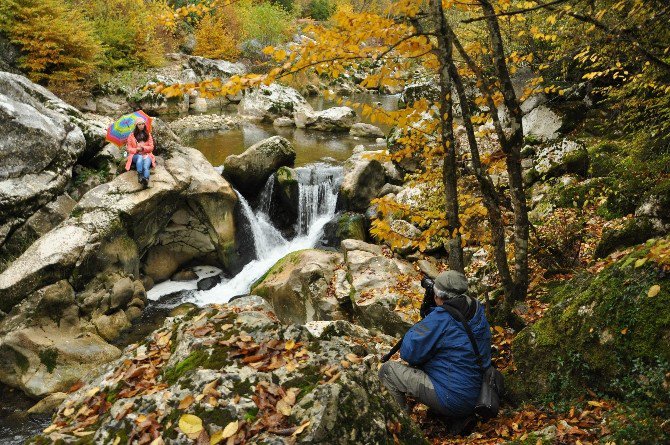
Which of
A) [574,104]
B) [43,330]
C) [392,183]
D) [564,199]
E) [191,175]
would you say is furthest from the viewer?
[392,183]

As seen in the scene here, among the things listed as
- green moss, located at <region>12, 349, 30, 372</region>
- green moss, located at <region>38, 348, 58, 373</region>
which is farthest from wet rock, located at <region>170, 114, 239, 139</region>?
green moss, located at <region>12, 349, 30, 372</region>

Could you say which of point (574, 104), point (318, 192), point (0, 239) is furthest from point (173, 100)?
point (574, 104)

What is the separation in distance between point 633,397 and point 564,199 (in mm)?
6066

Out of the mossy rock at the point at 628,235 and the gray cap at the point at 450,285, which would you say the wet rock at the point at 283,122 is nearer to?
the mossy rock at the point at 628,235

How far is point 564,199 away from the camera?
28.4ft

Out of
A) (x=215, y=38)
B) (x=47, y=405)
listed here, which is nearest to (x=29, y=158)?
(x=47, y=405)

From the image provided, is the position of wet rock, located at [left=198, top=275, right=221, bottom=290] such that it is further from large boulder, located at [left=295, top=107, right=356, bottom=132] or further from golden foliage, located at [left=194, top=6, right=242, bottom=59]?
golden foliage, located at [left=194, top=6, right=242, bottom=59]

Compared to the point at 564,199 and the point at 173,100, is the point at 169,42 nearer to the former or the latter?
the point at 173,100

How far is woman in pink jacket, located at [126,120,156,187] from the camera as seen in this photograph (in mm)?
11469

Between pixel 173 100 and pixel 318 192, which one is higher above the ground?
pixel 173 100

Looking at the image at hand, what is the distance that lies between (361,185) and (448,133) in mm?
9182

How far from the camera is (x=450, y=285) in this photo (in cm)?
422

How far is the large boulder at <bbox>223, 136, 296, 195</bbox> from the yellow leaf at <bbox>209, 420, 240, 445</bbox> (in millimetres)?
12407

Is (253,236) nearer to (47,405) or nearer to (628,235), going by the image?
(47,405)
